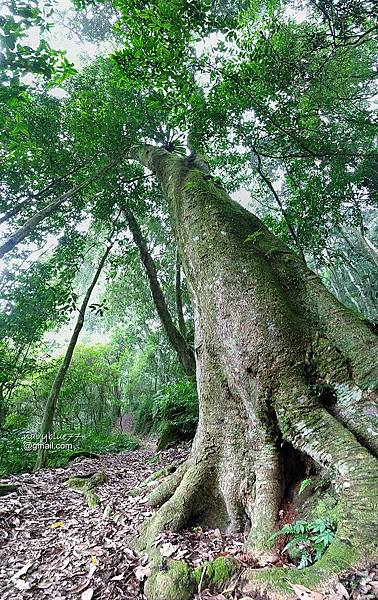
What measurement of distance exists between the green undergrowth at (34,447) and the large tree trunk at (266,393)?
4.49 metres

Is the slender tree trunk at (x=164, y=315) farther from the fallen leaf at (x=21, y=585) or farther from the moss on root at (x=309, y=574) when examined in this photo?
the moss on root at (x=309, y=574)

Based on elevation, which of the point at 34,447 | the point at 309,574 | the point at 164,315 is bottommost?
the point at 309,574

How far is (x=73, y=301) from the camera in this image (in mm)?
7863

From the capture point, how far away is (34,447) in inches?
342

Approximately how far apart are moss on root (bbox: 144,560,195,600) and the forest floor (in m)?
0.09

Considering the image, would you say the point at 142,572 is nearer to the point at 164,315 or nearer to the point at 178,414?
the point at 178,414

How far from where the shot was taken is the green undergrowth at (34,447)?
286 inches

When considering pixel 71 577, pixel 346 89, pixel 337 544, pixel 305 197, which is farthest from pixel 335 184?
pixel 71 577

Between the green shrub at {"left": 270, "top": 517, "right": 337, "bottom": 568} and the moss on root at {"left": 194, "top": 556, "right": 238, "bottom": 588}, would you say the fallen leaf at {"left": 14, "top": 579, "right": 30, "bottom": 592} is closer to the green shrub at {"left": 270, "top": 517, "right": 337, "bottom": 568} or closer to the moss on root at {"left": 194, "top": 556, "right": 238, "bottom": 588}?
the moss on root at {"left": 194, "top": 556, "right": 238, "bottom": 588}

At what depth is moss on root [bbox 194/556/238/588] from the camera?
2.16 metres

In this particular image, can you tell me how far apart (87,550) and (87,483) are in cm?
230

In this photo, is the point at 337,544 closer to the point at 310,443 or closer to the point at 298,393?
the point at 310,443

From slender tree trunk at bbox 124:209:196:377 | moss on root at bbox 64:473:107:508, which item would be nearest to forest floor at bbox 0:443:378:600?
moss on root at bbox 64:473:107:508

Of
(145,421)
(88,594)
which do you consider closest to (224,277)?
(88,594)
